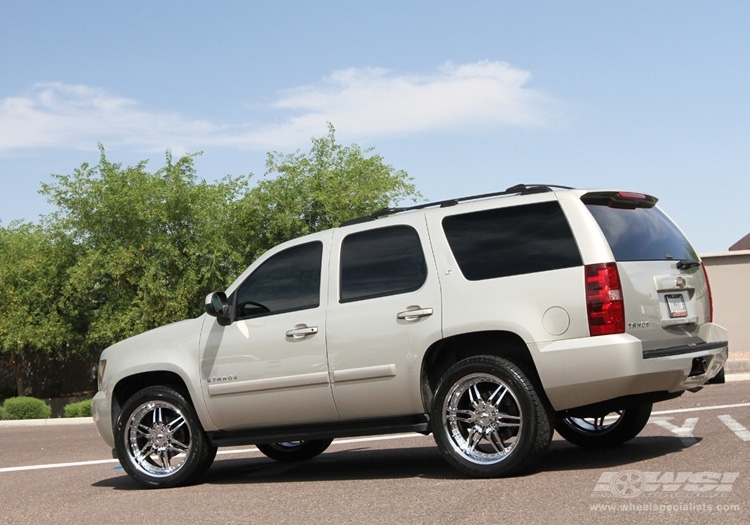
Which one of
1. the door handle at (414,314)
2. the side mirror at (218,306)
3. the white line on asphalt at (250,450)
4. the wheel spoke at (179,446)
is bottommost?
the white line on asphalt at (250,450)

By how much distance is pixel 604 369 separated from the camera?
7.04 m

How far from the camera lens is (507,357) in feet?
24.9

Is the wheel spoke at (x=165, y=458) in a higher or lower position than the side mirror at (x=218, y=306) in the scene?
lower

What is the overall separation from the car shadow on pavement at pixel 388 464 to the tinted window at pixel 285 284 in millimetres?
1473

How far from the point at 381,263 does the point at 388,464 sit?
2074 mm

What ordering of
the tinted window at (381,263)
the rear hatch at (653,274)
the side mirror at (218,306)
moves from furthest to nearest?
1. the side mirror at (218,306)
2. the tinted window at (381,263)
3. the rear hatch at (653,274)

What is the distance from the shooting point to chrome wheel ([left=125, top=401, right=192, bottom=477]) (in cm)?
888

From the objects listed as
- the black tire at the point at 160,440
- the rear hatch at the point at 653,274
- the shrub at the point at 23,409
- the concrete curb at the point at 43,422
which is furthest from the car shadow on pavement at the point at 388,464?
the shrub at the point at 23,409

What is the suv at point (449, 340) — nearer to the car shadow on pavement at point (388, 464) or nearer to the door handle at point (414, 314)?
the door handle at point (414, 314)

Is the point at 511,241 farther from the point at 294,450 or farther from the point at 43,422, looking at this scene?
the point at 43,422

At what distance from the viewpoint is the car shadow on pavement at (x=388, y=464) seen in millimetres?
8063

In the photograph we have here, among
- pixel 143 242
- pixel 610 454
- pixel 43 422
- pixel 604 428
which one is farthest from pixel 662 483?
pixel 143 242

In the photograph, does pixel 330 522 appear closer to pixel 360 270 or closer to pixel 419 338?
pixel 419 338

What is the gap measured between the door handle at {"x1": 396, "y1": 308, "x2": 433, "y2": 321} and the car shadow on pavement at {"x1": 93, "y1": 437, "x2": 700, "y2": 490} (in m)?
1.25
